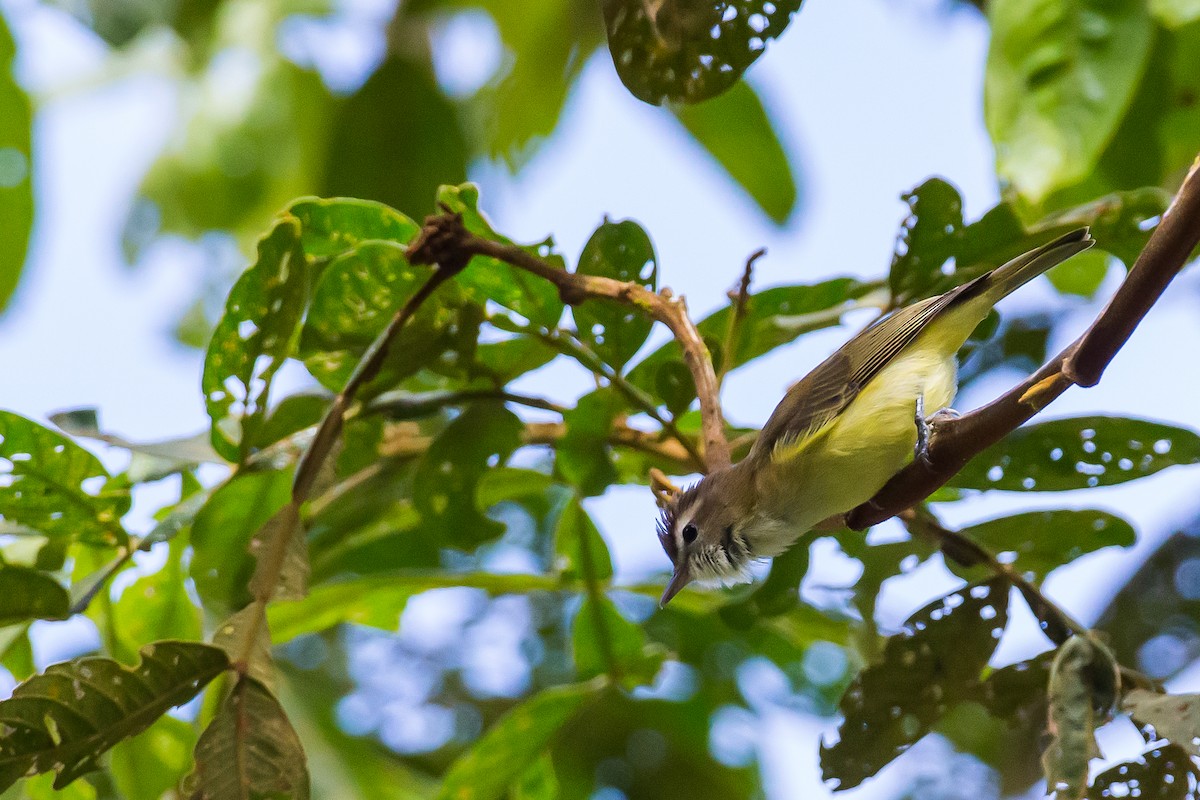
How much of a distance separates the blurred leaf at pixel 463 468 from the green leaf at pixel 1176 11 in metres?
1.37

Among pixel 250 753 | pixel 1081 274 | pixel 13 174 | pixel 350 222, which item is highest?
pixel 13 174

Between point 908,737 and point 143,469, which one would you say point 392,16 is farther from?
point 908,737

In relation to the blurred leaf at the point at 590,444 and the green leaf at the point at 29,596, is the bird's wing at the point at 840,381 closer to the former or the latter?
the blurred leaf at the point at 590,444

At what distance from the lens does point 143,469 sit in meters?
2.01

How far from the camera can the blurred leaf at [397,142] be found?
12.5ft

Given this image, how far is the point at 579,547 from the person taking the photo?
2250 millimetres

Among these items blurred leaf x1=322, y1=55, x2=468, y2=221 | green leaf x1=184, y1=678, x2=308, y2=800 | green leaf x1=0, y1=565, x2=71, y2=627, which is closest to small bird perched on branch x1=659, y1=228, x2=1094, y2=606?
green leaf x1=184, y1=678, x2=308, y2=800

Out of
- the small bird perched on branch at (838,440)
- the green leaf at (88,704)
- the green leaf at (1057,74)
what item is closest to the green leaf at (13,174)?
the green leaf at (88,704)

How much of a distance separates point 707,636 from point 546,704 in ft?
2.56

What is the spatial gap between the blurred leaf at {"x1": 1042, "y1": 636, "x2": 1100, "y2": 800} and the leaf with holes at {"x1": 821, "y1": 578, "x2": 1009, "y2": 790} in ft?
0.67

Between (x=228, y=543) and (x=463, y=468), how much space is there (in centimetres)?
51

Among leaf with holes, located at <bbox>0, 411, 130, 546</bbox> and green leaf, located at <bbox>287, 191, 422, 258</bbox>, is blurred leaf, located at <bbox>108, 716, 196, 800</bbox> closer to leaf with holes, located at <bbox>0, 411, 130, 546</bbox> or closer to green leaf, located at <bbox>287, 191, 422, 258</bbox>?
leaf with holes, located at <bbox>0, 411, 130, 546</bbox>

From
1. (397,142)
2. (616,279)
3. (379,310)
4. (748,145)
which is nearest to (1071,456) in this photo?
(616,279)

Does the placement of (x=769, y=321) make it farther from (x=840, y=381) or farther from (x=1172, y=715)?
(x=1172, y=715)
